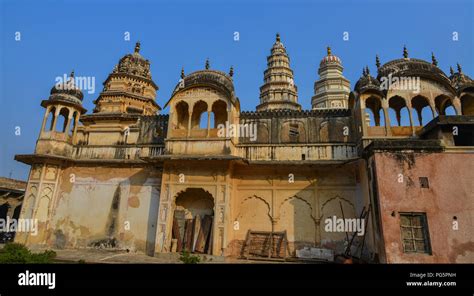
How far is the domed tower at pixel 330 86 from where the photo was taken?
101 feet

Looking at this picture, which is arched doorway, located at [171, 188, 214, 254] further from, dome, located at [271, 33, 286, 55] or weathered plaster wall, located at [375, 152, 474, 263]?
dome, located at [271, 33, 286, 55]

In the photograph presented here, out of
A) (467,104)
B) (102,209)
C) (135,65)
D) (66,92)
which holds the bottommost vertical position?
(102,209)

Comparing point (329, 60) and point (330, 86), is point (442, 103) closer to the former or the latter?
point (330, 86)

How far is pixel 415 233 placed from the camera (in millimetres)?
10156

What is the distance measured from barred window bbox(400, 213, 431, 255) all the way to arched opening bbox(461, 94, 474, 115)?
762 centimetres

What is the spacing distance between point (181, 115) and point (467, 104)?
47.1 ft

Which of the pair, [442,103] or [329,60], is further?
[329,60]

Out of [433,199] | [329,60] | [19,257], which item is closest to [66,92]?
[19,257]

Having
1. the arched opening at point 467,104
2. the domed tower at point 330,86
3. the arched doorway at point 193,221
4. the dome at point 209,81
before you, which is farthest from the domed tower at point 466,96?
the domed tower at point 330,86

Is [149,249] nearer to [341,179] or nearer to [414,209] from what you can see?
[341,179]

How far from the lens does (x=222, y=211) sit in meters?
13.1
